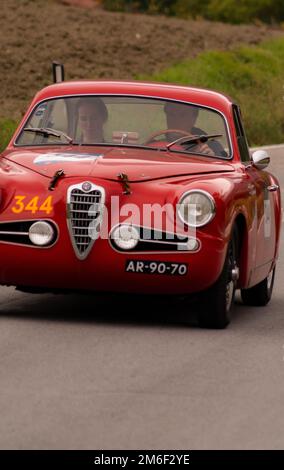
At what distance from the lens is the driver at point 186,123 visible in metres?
11.1

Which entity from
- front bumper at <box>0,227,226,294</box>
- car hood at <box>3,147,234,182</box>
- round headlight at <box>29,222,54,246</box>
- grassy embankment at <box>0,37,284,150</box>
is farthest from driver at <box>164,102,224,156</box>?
grassy embankment at <box>0,37,284,150</box>

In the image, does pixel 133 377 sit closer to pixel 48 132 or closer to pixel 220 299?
pixel 220 299

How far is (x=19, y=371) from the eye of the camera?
8.31 m

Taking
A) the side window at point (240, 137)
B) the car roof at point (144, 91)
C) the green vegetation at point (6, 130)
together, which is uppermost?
the green vegetation at point (6, 130)

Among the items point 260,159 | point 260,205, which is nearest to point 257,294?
point 260,205

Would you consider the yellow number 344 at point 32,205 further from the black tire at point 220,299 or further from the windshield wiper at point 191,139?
the windshield wiper at point 191,139

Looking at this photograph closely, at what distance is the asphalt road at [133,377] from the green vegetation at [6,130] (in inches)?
547

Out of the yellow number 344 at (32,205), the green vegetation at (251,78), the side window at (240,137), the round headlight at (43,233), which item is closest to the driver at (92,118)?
the side window at (240,137)

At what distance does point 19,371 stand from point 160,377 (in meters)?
0.71

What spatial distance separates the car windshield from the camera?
11.1m

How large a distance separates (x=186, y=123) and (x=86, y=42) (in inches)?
1257

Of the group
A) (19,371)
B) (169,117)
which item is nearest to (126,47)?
(169,117)

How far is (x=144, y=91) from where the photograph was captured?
37.7 feet

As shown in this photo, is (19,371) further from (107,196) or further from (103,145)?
(103,145)
